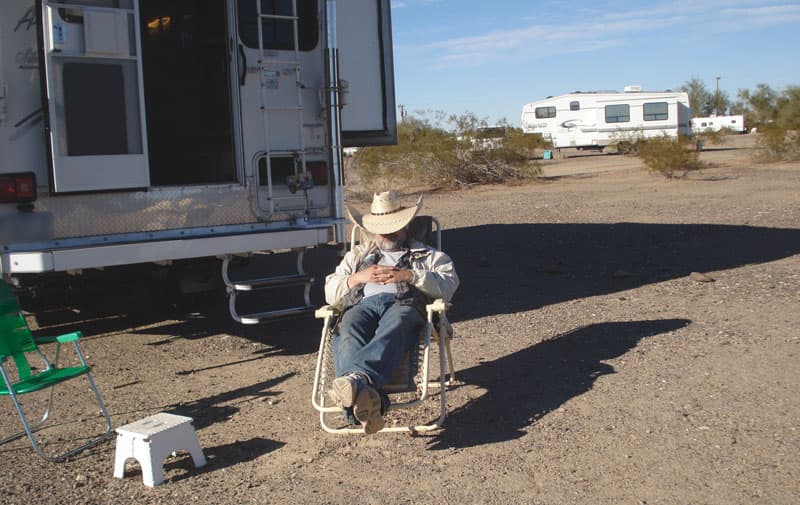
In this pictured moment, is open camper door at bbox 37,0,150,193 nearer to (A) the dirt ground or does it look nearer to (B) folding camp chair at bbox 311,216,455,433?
(A) the dirt ground

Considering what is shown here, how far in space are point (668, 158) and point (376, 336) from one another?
57.1 feet

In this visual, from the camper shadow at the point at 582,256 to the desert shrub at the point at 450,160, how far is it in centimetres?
972

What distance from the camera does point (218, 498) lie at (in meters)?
3.58

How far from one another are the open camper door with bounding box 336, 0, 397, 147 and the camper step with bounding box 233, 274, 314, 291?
1.37 m

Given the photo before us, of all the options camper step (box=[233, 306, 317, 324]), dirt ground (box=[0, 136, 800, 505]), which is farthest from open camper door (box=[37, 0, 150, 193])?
camper step (box=[233, 306, 317, 324])

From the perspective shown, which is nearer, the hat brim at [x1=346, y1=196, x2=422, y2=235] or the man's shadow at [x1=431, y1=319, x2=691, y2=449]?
the man's shadow at [x1=431, y1=319, x2=691, y2=449]

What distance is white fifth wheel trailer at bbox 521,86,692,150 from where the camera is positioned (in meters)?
30.1

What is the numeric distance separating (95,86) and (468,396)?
3.00 metres

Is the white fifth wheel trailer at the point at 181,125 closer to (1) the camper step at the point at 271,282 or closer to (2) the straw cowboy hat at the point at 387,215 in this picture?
(1) the camper step at the point at 271,282

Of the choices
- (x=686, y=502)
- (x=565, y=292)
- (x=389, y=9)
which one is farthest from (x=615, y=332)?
(x=389, y=9)

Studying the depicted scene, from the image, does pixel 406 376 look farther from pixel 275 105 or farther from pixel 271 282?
pixel 275 105

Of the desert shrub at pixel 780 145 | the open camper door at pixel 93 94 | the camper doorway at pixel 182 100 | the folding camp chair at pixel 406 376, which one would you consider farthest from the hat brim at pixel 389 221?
the desert shrub at pixel 780 145

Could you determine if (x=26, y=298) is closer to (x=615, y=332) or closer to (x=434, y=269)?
(x=434, y=269)

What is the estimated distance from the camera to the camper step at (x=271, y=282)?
5.70 metres
